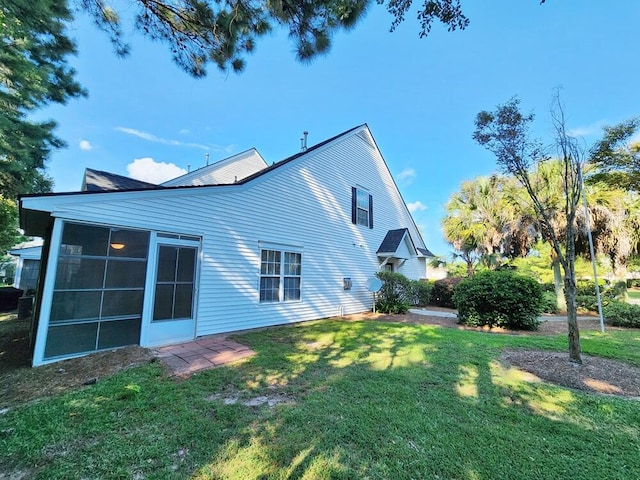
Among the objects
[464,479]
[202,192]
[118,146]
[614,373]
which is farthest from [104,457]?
[118,146]

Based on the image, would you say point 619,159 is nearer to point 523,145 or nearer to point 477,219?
point 477,219

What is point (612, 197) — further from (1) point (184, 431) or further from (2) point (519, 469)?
(1) point (184, 431)

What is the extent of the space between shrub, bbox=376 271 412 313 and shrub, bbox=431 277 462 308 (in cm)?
334

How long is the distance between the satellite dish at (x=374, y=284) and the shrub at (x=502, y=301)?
289cm

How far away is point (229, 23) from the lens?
15.0ft

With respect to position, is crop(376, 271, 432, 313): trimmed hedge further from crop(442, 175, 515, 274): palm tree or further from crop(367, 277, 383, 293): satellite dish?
crop(442, 175, 515, 274): palm tree

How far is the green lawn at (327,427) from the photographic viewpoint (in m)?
2.31

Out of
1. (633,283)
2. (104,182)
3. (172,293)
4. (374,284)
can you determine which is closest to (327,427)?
(172,293)

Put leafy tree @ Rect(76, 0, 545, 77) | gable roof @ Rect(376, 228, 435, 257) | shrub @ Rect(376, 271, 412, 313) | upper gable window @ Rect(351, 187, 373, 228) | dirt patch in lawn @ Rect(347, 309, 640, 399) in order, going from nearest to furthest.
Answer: dirt patch in lawn @ Rect(347, 309, 640, 399), leafy tree @ Rect(76, 0, 545, 77), shrub @ Rect(376, 271, 412, 313), upper gable window @ Rect(351, 187, 373, 228), gable roof @ Rect(376, 228, 435, 257)

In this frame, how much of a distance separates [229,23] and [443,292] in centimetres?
1369

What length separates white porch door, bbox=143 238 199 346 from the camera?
19.3ft

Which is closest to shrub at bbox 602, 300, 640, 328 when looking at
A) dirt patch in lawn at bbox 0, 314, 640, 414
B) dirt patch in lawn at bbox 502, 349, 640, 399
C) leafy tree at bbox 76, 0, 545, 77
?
dirt patch in lawn at bbox 502, 349, 640, 399

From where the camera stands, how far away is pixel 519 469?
228cm

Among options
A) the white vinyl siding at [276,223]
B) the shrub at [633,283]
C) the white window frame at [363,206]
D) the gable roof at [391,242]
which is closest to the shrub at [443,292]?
the gable roof at [391,242]
